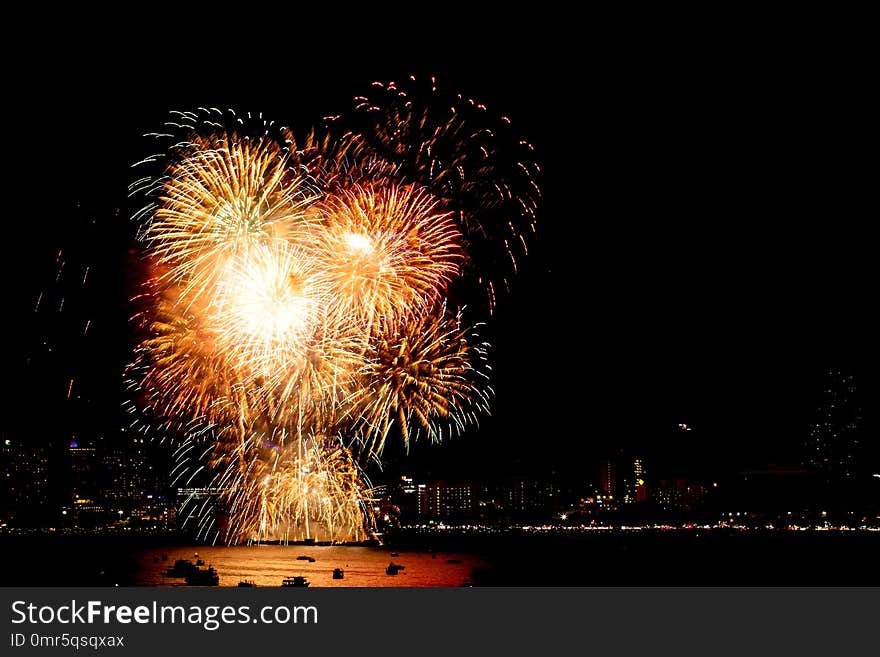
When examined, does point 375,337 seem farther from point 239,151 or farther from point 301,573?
point 301,573

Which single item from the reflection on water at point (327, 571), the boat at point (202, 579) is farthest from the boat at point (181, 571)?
the boat at point (202, 579)

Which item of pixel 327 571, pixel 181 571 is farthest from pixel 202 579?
pixel 327 571

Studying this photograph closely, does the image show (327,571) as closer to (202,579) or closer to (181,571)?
(181,571)

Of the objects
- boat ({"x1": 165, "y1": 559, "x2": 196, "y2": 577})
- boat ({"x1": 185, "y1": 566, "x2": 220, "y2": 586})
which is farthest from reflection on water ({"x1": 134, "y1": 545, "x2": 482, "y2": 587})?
boat ({"x1": 165, "y1": 559, "x2": 196, "y2": 577})

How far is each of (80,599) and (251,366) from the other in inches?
564

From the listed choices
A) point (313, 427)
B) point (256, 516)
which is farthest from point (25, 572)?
point (313, 427)

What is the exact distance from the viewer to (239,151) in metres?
30.2

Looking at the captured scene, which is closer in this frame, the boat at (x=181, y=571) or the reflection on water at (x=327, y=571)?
the reflection on water at (x=327, y=571)

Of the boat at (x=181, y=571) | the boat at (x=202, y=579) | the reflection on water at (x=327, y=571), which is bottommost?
the reflection on water at (x=327, y=571)

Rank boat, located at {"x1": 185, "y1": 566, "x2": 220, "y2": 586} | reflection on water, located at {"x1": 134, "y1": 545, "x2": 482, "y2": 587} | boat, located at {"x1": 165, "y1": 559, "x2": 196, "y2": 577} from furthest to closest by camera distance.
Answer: boat, located at {"x1": 165, "y1": 559, "x2": 196, "y2": 577}, reflection on water, located at {"x1": 134, "y1": 545, "x2": 482, "y2": 587}, boat, located at {"x1": 185, "y1": 566, "x2": 220, "y2": 586}

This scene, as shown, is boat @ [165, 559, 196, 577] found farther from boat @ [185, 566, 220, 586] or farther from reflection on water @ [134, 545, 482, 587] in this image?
boat @ [185, 566, 220, 586]

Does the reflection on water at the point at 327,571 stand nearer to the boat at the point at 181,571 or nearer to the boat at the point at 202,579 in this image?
the boat at the point at 202,579

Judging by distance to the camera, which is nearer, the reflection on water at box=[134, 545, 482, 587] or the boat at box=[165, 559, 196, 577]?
the reflection on water at box=[134, 545, 482, 587]

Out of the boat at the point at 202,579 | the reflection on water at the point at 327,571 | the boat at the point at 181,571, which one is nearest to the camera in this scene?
the boat at the point at 202,579
